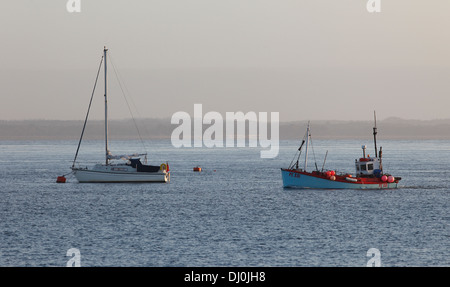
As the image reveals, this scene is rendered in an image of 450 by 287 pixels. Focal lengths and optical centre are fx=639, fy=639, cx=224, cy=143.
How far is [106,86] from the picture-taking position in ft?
313

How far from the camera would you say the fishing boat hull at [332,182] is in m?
84.6

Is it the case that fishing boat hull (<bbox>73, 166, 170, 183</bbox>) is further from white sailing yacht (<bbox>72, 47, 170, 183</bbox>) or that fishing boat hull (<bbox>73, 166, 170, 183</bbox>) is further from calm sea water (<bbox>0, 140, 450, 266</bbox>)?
calm sea water (<bbox>0, 140, 450, 266</bbox>)

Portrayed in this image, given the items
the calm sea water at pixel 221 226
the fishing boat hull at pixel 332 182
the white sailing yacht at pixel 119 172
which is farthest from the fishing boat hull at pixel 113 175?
the fishing boat hull at pixel 332 182

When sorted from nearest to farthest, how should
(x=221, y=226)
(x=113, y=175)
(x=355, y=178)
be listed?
(x=221, y=226)
(x=355, y=178)
(x=113, y=175)

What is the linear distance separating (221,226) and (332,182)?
3430 centimetres

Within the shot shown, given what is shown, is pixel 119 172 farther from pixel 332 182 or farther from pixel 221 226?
pixel 221 226

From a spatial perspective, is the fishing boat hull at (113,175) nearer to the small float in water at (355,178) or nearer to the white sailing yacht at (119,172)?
the white sailing yacht at (119,172)

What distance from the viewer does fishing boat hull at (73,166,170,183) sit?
307 feet

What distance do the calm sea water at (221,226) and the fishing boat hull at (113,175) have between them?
149cm

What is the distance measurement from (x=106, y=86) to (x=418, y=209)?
49439mm

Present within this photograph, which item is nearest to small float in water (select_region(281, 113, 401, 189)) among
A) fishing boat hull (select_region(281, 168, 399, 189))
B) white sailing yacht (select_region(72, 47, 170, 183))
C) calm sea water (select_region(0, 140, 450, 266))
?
fishing boat hull (select_region(281, 168, 399, 189))

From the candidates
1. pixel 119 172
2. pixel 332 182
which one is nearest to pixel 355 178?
pixel 332 182

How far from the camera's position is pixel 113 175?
9406 centimetres

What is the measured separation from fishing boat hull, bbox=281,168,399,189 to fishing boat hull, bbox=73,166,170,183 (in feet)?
71.7
